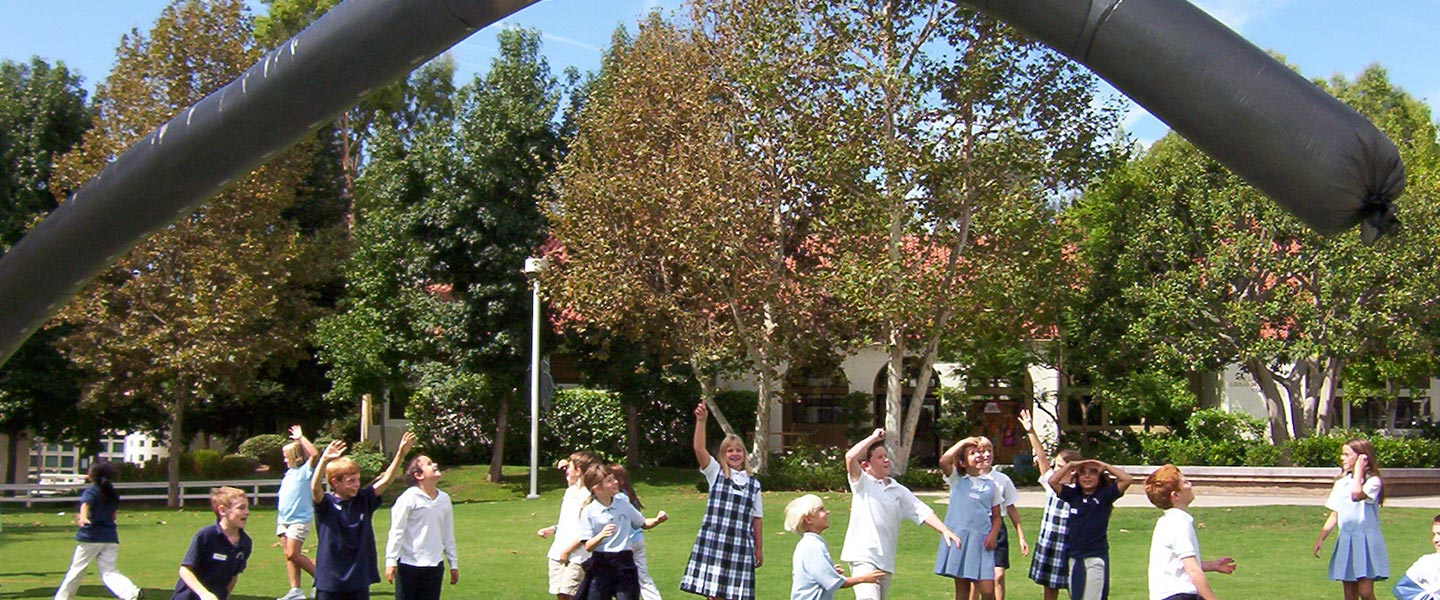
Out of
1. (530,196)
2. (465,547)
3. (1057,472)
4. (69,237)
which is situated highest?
(530,196)

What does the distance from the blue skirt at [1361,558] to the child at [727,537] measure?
4.88m

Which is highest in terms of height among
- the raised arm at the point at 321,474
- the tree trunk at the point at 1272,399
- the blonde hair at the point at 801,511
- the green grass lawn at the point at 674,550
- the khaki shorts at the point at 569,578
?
the tree trunk at the point at 1272,399

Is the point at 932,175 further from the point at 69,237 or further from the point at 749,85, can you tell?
the point at 69,237

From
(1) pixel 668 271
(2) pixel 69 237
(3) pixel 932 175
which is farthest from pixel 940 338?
(2) pixel 69 237

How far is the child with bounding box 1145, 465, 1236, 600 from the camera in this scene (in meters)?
8.02

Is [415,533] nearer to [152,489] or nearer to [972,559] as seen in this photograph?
[972,559]

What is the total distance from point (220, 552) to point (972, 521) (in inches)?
216

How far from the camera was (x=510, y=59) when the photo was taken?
34562 mm

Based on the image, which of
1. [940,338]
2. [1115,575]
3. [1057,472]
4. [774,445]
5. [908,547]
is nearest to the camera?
[1057,472]

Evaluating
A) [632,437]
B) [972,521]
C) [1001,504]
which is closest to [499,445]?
[632,437]

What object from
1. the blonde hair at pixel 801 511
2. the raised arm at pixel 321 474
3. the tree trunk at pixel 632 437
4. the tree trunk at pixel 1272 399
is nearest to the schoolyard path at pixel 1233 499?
the tree trunk at pixel 1272 399

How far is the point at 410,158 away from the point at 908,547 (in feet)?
69.4

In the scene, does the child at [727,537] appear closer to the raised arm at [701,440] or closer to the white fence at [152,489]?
the raised arm at [701,440]

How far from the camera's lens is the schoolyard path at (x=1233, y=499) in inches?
978
